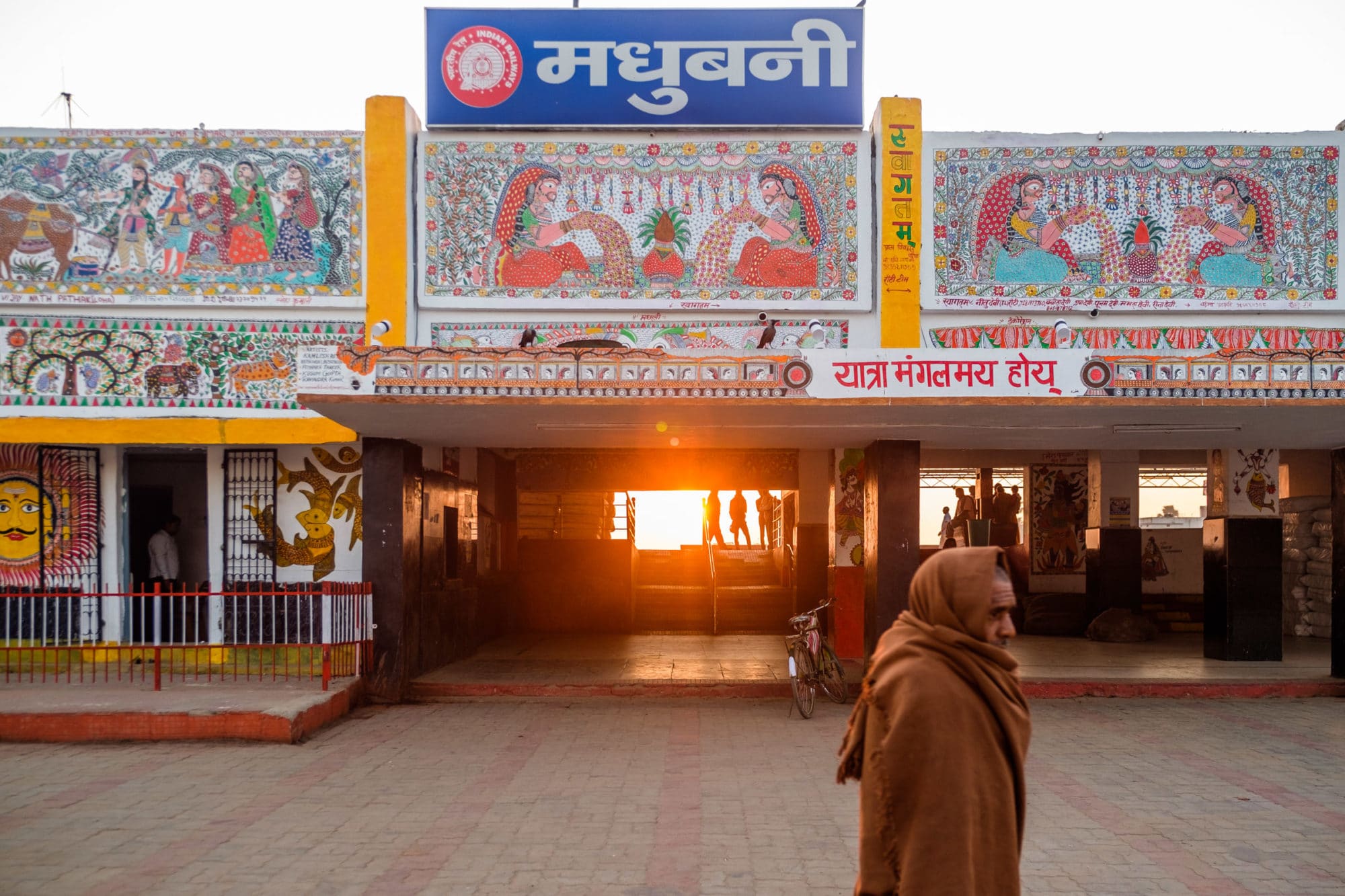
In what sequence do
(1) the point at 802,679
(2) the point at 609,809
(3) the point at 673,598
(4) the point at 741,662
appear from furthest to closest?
(3) the point at 673,598
(4) the point at 741,662
(1) the point at 802,679
(2) the point at 609,809

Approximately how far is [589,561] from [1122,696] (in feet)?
29.8

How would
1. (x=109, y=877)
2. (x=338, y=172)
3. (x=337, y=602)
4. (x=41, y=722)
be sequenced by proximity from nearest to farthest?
(x=109, y=877)
(x=41, y=722)
(x=337, y=602)
(x=338, y=172)

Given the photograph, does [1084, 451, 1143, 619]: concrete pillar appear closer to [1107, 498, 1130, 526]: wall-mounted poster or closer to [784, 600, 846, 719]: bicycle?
[1107, 498, 1130, 526]: wall-mounted poster

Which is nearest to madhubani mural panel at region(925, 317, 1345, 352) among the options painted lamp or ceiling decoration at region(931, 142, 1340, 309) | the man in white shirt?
painted lamp or ceiling decoration at region(931, 142, 1340, 309)

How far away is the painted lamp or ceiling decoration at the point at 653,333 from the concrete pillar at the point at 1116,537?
6.82m

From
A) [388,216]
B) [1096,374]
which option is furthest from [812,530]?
[388,216]

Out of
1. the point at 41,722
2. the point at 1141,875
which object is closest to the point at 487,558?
the point at 41,722

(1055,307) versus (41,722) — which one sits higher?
(1055,307)

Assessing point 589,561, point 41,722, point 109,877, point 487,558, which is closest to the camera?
point 109,877

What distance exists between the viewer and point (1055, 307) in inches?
491

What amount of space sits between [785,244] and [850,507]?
11.7 ft

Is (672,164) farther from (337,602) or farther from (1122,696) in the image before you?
(1122,696)

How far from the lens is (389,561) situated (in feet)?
36.3

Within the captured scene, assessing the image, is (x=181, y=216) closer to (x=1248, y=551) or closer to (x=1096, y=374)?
(x=1096, y=374)
